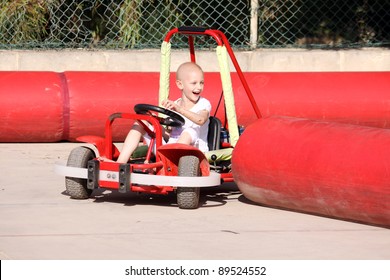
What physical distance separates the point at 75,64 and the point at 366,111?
134 inches

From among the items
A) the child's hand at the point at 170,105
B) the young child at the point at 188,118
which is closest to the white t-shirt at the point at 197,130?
the young child at the point at 188,118

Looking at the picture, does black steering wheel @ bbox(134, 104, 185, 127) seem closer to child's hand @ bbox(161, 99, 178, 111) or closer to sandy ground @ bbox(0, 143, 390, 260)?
child's hand @ bbox(161, 99, 178, 111)

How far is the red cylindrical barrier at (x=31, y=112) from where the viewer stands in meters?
10.3

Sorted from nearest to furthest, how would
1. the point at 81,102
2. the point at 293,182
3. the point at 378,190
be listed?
the point at 378,190, the point at 293,182, the point at 81,102

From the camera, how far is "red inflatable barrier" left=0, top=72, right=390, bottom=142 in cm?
1040

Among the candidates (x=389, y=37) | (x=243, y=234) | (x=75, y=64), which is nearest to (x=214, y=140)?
(x=243, y=234)

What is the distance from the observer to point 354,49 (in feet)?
41.2

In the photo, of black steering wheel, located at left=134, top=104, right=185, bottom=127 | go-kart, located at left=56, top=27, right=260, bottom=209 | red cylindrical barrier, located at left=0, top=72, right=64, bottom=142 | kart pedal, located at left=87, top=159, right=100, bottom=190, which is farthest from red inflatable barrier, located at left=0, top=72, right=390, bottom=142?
kart pedal, located at left=87, top=159, right=100, bottom=190

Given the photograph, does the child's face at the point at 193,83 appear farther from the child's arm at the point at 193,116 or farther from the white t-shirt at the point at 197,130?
the child's arm at the point at 193,116

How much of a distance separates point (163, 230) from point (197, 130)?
4.18ft

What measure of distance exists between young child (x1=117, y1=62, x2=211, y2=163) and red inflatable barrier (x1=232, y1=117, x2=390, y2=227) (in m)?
0.36

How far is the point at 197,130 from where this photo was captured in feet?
25.5

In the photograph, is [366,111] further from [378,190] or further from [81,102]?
[378,190]

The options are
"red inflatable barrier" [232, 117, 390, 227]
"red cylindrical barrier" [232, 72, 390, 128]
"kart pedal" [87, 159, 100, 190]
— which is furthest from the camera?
"red cylindrical barrier" [232, 72, 390, 128]
